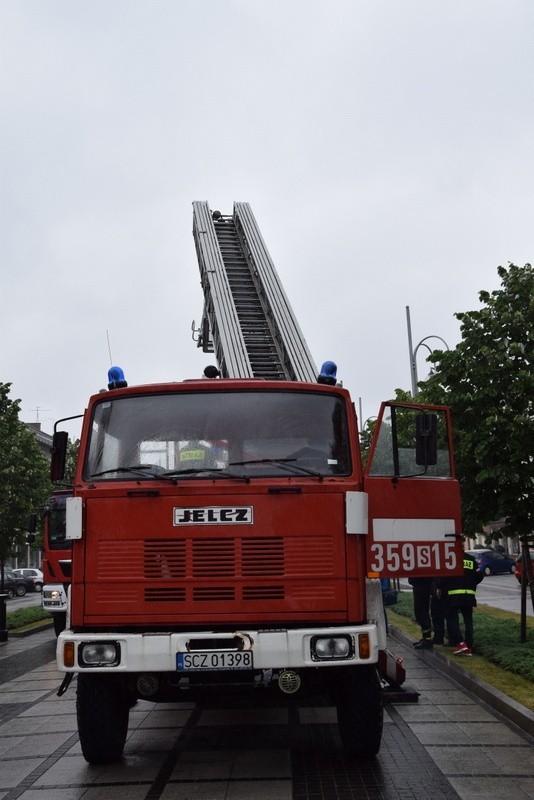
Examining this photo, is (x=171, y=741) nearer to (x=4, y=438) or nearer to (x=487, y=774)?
(x=487, y=774)

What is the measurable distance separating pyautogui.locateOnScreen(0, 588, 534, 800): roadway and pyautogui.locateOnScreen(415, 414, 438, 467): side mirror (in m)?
1.94

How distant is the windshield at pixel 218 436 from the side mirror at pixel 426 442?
1.70ft

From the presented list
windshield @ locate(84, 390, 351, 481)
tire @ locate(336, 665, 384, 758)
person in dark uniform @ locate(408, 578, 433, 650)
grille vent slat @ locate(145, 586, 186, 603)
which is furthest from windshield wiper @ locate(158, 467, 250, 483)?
person in dark uniform @ locate(408, 578, 433, 650)

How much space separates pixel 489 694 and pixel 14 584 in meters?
40.2

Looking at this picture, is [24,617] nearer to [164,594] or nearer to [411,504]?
[164,594]

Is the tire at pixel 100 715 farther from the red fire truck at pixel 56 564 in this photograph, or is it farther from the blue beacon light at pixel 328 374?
the red fire truck at pixel 56 564

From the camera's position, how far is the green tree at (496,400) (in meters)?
13.1

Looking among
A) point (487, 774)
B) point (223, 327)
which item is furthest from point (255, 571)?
point (223, 327)

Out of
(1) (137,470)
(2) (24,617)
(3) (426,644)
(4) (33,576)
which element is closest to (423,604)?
(3) (426,644)

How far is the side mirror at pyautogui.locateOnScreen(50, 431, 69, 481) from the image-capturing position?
26.3ft

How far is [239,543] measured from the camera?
6969 mm

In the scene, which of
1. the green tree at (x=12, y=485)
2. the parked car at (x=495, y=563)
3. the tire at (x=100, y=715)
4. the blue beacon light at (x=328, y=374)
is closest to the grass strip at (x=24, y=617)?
the green tree at (x=12, y=485)

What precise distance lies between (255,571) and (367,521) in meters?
0.86

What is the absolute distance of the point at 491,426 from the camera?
13172 mm
